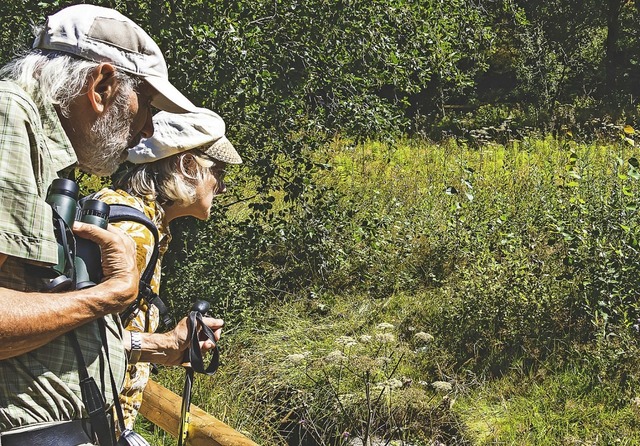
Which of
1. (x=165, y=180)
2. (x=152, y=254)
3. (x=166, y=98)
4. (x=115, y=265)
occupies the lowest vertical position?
(x=152, y=254)

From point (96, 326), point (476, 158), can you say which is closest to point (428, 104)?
point (476, 158)

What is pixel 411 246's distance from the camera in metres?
7.21

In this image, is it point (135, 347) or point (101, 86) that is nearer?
point (101, 86)

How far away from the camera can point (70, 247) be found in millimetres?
1735

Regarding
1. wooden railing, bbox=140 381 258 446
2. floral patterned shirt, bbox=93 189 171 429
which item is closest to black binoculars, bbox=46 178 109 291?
floral patterned shirt, bbox=93 189 171 429

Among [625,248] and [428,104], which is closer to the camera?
[625,248]

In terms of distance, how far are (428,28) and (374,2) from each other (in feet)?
2.04

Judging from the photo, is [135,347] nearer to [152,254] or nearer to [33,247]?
[152,254]

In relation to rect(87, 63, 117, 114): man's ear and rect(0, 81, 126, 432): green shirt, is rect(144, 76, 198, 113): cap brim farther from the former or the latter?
rect(0, 81, 126, 432): green shirt

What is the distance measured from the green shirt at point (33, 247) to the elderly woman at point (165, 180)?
2.31ft

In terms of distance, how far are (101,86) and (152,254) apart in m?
0.72

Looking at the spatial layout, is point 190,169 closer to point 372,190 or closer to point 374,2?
point 374,2

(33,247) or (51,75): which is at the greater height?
(51,75)

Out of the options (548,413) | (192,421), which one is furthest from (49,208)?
(548,413)
